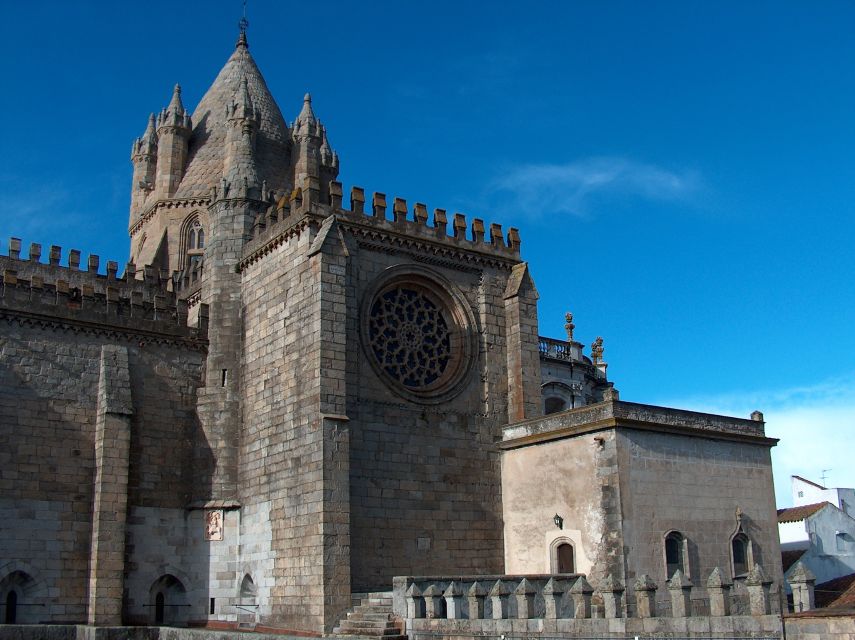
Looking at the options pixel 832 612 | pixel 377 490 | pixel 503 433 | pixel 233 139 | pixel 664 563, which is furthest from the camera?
pixel 233 139

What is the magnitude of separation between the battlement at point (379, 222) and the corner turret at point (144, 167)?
11.5 m

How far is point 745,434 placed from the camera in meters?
26.5

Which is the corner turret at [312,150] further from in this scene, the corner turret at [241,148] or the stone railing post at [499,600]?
the stone railing post at [499,600]

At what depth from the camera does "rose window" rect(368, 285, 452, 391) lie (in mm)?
27203

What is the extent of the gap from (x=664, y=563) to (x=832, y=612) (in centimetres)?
1002

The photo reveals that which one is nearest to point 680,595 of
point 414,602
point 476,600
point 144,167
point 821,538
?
point 476,600

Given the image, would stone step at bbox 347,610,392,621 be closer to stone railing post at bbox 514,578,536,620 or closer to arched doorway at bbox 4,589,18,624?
stone railing post at bbox 514,578,536,620

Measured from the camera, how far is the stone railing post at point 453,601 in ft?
69.2

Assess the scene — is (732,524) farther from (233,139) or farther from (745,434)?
(233,139)

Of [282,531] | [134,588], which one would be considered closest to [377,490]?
[282,531]

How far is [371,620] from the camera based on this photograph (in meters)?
21.9

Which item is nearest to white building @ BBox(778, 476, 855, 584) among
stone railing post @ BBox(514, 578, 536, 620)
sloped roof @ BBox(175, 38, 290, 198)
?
stone railing post @ BBox(514, 578, 536, 620)

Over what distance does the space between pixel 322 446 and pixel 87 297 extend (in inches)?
370

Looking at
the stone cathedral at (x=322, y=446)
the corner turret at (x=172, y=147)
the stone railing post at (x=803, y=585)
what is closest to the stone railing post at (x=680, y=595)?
the stone railing post at (x=803, y=585)
